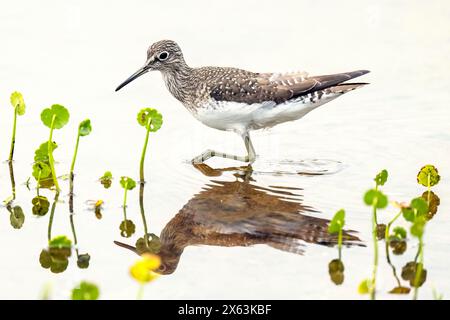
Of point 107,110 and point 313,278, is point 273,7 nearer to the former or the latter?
point 107,110

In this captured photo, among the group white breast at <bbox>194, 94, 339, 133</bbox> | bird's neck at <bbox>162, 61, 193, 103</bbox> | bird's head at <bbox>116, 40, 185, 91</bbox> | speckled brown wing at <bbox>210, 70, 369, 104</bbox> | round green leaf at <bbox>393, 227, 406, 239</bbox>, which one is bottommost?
round green leaf at <bbox>393, 227, 406, 239</bbox>

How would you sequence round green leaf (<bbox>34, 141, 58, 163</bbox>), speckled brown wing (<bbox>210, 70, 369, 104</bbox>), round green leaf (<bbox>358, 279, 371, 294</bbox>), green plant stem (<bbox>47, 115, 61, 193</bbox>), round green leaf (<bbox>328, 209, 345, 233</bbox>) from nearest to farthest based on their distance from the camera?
round green leaf (<bbox>358, 279, 371, 294</bbox>)
round green leaf (<bbox>328, 209, 345, 233</bbox>)
green plant stem (<bbox>47, 115, 61, 193</bbox>)
round green leaf (<bbox>34, 141, 58, 163</bbox>)
speckled brown wing (<bbox>210, 70, 369, 104</bbox>)

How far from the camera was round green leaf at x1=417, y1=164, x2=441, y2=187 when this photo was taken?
9.26 m

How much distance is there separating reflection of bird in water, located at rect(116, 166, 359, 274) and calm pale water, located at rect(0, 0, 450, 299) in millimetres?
25

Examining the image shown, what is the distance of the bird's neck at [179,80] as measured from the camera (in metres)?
11.3

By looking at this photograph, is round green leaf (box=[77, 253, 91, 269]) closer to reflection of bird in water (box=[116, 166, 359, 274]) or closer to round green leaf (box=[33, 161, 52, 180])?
reflection of bird in water (box=[116, 166, 359, 274])

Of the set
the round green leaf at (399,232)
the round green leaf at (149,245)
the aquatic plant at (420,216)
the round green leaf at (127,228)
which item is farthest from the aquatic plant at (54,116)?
the aquatic plant at (420,216)

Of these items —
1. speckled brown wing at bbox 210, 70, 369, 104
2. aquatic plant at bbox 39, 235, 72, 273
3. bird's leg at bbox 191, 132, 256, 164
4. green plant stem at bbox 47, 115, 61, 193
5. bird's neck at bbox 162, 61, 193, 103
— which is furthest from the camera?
bird's neck at bbox 162, 61, 193, 103

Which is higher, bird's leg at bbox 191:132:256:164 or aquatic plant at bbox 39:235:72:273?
bird's leg at bbox 191:132:256:164

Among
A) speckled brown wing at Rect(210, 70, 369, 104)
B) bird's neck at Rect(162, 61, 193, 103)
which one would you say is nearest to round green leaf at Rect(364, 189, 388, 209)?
speckled brown wing at Rect(210, 70, 369, 104)

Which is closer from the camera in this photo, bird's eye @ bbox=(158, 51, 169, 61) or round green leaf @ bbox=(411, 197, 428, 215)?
round green leaf @ bbox=(411, 197, 428, 215)

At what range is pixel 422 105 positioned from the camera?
1225 centimetres
